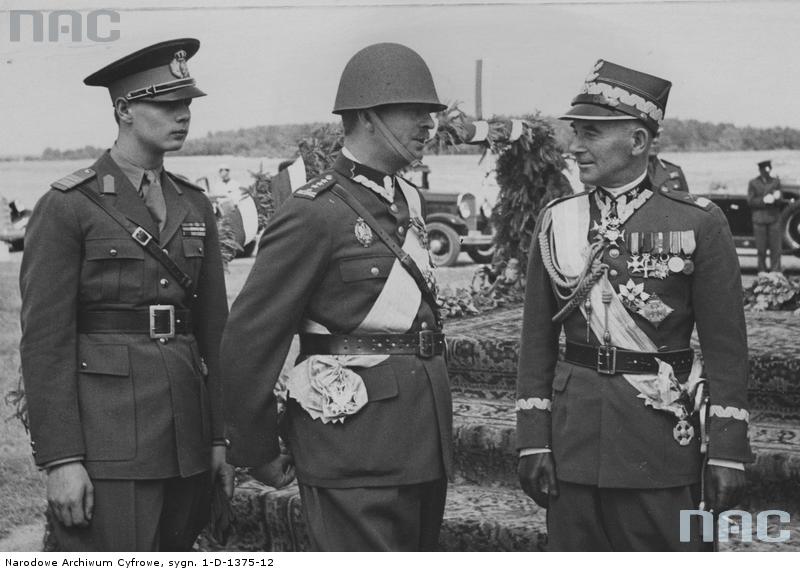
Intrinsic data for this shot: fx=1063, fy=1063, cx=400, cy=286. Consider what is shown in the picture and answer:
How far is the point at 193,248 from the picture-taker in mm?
3143

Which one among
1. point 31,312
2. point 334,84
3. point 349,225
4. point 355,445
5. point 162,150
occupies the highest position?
point 334,84

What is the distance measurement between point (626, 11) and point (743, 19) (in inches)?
19.1

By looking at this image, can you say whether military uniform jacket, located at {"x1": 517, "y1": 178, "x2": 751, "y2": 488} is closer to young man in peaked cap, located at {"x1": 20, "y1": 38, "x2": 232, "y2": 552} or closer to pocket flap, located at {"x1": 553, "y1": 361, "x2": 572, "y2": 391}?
pocket flap, located at {"x1": 553, "y1": 361, "x2": 572, "y2": 391}

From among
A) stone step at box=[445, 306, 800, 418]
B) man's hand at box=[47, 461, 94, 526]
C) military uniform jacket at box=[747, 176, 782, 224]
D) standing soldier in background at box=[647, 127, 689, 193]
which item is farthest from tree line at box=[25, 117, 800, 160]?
man's hand at box=[47, 461, 94, 526]

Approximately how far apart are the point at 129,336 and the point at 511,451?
1825 millimetres

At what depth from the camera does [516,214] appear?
18.8 ft

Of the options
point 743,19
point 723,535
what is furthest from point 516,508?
point 743,19

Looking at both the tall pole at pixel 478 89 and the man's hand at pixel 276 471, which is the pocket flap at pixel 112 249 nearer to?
the man's hand at pixel 276 471

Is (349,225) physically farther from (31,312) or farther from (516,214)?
(516,214)

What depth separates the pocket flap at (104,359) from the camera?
2.93 meters

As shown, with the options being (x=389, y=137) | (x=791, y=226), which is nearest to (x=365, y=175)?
(x=389, y=137)

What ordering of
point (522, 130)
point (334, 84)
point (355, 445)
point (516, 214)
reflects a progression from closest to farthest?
point (355, 445)
point (334, 84)
point (522, 130)
point (516, 214)

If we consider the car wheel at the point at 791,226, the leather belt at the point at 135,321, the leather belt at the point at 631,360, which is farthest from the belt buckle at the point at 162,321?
the car wheel at the point at 791,226

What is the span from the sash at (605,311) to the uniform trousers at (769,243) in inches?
112
